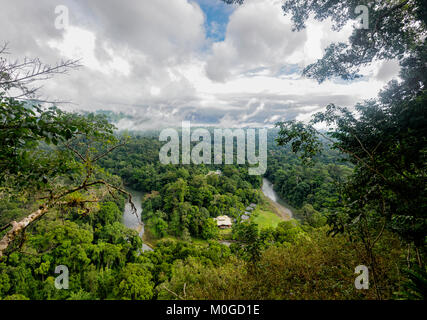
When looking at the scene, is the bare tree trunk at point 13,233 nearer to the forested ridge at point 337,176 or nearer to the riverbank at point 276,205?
the forested ridge at point 337,176

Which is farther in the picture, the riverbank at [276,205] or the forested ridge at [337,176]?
the riverbank at [276,205]

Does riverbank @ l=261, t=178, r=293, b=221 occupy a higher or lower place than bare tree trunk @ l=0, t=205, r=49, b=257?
lower

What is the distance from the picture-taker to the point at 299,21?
161 inches

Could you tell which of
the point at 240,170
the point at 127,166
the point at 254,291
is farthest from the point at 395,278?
the point at 127,166

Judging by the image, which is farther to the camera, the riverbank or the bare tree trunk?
the riverbank

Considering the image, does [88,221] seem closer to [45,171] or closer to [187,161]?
[45,171]

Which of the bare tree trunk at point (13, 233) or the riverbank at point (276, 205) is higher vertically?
the bare tree trunk at point (13, 233)

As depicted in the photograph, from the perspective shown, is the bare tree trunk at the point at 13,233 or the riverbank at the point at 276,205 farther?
the riverbank at the point at 276,205

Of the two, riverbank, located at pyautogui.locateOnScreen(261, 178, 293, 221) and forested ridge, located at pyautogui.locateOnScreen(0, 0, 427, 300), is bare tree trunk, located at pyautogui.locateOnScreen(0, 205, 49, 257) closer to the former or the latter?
forested ridge, located at pyautogui.locateOnScreen(0, 0, 427, 300)

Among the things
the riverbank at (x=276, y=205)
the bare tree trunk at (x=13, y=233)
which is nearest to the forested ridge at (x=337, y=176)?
the bare tree trunk at (x=13, y=233)

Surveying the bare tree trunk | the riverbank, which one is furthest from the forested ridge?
the riverbank

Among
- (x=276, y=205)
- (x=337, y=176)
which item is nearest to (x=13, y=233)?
(x=337, y=176)

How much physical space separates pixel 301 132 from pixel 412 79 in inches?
111

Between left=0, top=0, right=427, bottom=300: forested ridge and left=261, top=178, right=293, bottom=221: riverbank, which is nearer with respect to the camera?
left=0, top=0, right=427, bottom=300: forested ridge
